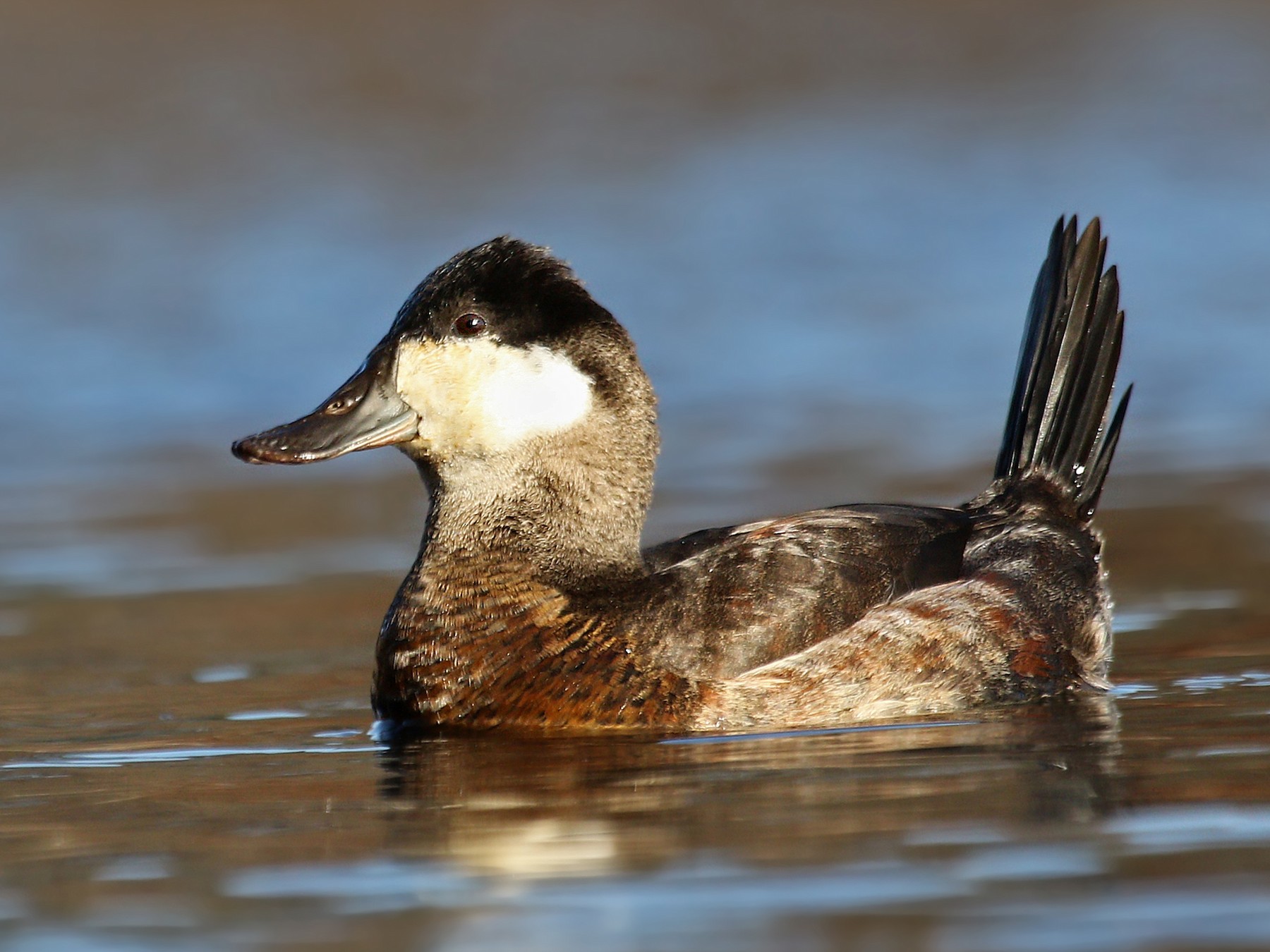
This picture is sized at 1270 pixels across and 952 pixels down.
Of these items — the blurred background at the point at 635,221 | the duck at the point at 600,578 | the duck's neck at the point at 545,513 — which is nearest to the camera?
the duck at the point at 600,578

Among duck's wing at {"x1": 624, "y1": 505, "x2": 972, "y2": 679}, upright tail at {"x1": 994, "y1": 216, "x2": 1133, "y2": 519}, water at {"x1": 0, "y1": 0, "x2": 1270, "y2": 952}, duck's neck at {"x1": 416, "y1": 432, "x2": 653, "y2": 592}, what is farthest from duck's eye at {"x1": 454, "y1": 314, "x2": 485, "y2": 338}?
upright tail at {"x1": 994, "y1": 216, "x2": 1133, "y2": 519}

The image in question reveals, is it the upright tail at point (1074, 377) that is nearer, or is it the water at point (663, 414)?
the water at point (663, 414)

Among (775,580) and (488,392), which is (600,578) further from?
(488,392)

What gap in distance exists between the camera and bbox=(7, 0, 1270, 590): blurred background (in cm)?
1076

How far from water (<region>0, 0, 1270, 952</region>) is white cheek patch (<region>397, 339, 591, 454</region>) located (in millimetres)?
857

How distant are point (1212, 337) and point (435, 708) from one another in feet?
27.6

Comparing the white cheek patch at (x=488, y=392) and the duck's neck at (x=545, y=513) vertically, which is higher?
the white cheek patch at (x=488, y=392)

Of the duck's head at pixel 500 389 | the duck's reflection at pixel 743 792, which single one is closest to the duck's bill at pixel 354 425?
the duck's head at pixel 500 389

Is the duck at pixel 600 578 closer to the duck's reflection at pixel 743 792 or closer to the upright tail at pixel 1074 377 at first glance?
the duck's reflection at pixel 743 792

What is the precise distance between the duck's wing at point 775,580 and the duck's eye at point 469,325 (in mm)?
813

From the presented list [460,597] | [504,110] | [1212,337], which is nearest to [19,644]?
[460,597]

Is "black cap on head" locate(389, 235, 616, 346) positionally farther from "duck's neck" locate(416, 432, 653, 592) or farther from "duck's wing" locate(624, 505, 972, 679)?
"duck's wing" locate(624, 505, 972, 679)

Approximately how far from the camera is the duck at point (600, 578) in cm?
575

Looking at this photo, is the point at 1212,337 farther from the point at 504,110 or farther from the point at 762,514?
the point at 504,110
